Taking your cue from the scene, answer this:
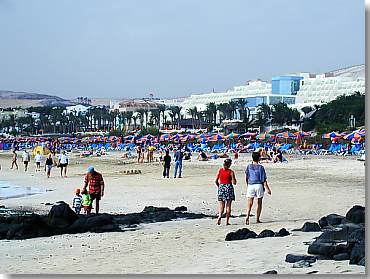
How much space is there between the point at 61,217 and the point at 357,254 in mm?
4712

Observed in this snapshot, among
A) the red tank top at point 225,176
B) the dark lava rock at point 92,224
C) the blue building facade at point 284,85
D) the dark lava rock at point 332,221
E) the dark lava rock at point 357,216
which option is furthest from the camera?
the blue building facade at point 284,85

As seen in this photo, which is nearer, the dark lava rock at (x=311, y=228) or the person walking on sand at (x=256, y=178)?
the dark lava rock at (x=311, y=228)

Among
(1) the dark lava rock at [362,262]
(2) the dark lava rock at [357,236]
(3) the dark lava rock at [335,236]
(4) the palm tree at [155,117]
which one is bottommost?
(1) the dark lava rock at [362,262]

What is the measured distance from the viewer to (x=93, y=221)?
8.04m

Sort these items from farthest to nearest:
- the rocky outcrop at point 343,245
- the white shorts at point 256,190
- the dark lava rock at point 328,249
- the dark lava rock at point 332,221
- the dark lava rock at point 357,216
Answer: the white shorts at point 256,190 → the dark lava rock at point 332,221 → the dark lava rock at point 357,216 → the dark lava rock at point 328,249 → the rocky outcrop at point 343,245

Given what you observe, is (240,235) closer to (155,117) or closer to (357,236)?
(357,236)

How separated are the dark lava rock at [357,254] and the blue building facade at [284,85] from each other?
94787 millimetres

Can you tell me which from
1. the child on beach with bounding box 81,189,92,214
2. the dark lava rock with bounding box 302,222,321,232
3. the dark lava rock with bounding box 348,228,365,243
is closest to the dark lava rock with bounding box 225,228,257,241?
the dark lava rock with bounding box 302,222,321,232

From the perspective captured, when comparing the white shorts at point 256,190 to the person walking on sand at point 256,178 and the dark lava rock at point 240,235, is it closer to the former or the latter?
the person walking on sand at point 256,178

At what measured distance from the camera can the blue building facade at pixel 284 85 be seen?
98.2 m

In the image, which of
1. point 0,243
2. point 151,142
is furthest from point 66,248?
point 151,142

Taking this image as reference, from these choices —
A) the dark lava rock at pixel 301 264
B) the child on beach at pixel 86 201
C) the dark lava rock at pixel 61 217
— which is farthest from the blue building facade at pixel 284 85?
the dark lava rock at pixel 301 264

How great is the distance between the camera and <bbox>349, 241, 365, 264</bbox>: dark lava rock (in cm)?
464

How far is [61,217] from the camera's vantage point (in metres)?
8.07
